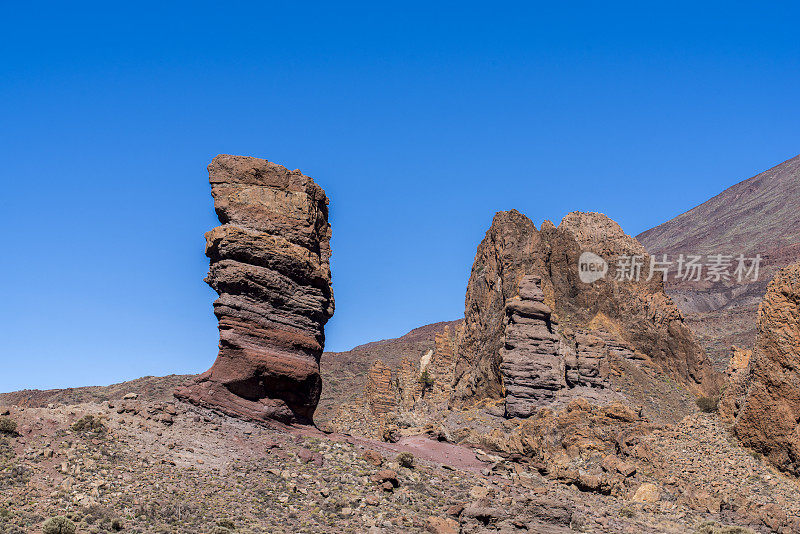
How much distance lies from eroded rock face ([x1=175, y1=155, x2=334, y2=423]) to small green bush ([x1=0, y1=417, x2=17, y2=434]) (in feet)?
16.7

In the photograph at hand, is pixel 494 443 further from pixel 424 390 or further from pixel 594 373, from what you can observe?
pixel 424 390

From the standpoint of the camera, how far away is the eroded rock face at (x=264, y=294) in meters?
24.6

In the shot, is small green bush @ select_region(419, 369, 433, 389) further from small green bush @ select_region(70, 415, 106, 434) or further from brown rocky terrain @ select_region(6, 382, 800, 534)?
small green bush @ select_region(70, 415, 106, 434)

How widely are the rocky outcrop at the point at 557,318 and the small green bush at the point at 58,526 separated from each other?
89.1 ft

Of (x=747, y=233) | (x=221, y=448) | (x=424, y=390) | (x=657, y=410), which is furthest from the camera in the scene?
(x=747, y=233)

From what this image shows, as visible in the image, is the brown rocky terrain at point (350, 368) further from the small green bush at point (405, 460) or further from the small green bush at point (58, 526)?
the small green bush at point (58, 526)

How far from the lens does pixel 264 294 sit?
83.3 feet

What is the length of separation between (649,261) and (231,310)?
3641 centimetres

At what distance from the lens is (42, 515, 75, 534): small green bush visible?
644 inches

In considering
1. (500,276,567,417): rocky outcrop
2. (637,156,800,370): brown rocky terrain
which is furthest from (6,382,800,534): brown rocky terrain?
(637,156,800,370): brown rocky terrain

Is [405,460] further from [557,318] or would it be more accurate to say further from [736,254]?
[736,254]

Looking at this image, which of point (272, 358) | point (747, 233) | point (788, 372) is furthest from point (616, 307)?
point (747, 233)

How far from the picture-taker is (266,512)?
66.2ft
